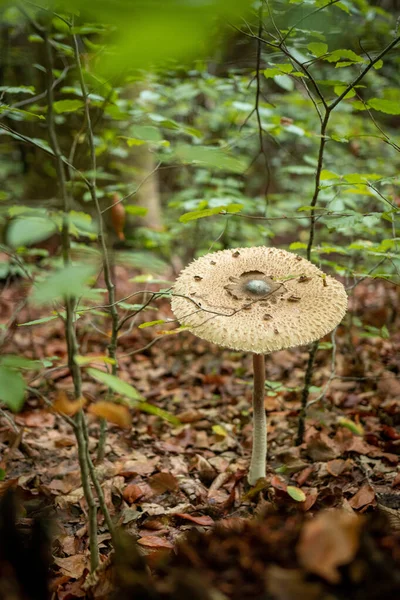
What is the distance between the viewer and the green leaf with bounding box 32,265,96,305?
3.29 feet

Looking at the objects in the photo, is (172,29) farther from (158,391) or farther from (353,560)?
(158,391)

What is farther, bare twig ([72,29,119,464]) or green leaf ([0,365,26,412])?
bare twig ([72,29,119,464])

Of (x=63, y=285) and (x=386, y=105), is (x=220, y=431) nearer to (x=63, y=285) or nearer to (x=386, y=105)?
(x=386, y=105)

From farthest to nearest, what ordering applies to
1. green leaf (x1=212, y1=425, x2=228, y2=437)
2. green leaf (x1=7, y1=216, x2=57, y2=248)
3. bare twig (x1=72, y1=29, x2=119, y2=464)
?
1. green leaf (x1=212, y1=425, x2=228, y2=437)
2. bare twig (x1=72, y1=29, x2=119, y2=464)
3. green leaf (x1=7, y1=216, x2=57, y2=248)

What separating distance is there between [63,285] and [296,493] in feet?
7.25

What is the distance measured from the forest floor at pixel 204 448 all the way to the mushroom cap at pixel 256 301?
45cm

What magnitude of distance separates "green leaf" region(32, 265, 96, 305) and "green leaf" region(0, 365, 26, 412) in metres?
0.36

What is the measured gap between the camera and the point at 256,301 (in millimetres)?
2430

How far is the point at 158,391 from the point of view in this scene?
441 cm

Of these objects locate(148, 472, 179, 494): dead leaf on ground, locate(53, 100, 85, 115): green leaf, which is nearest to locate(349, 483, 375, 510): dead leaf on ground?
locate(148, 472, 179, 494): dead leaf on ground

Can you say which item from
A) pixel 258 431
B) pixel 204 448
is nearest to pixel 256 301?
pixel 258 431

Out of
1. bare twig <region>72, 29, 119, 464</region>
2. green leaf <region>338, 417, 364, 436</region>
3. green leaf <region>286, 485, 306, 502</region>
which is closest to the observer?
bare twig <region>72, 29, 119, 464</region>

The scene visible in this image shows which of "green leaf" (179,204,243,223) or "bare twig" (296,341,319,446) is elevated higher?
"green leaf" (179,204,243,223)

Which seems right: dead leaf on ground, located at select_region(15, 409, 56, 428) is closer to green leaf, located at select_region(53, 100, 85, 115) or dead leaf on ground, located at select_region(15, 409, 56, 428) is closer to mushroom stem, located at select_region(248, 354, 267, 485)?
mushroom stem, located at select_region(248, 354, 267, 485)
